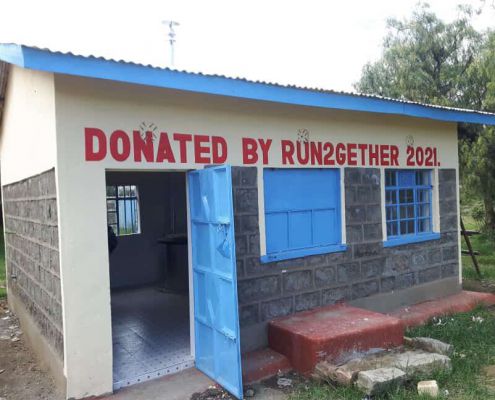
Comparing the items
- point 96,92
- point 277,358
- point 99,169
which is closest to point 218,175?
point 99,169

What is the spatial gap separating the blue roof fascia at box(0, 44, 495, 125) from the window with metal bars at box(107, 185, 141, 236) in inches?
206

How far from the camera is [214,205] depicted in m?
4.36

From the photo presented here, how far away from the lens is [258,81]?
15.8 ft

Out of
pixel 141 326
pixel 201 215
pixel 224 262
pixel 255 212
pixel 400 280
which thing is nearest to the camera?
pixel 224 262

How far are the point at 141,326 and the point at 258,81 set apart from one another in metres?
3.67

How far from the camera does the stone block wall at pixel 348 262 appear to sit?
17.3 ft

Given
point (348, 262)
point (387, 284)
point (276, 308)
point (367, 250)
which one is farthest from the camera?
point (387, 284)

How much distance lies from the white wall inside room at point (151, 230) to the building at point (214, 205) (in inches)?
35.6

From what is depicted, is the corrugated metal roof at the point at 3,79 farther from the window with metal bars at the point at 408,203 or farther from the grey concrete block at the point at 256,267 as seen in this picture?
the window with metal bars at the point at 408,203

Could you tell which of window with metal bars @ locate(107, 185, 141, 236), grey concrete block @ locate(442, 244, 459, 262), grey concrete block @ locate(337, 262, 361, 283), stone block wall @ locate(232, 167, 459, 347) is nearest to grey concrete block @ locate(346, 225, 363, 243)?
stone block wall @ locate(232, 167, 459, 347)

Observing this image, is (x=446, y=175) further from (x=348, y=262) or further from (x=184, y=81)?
(x=184, y=81)

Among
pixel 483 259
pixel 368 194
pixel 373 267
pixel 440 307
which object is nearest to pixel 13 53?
pixel 368 194

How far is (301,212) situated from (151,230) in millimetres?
4648

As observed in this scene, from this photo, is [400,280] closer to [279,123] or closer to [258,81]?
[279,123]
